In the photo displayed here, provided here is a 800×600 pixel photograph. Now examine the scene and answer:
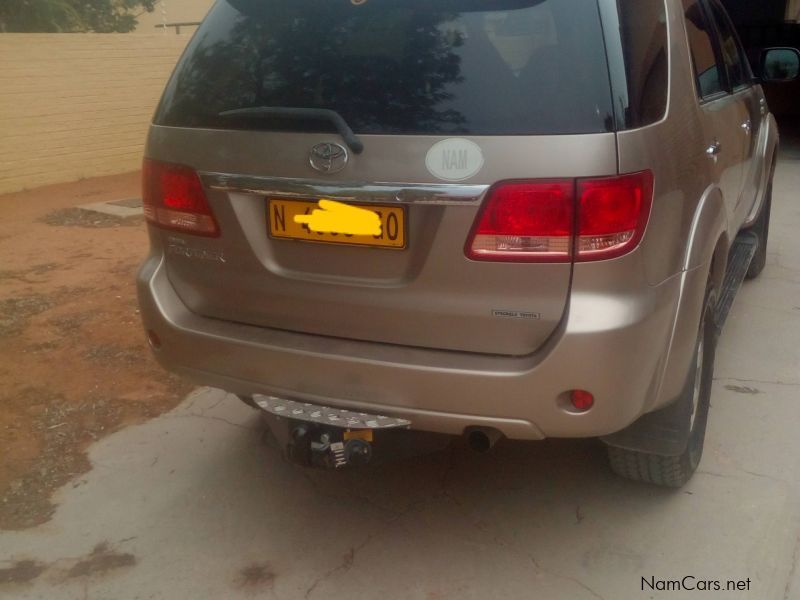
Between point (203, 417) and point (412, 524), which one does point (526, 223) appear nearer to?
point (412, 524)

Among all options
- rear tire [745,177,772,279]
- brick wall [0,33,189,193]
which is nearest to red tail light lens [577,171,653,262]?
rear tire [745,177,772,279]

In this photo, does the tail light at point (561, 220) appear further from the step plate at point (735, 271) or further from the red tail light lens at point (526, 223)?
the step plate at point (735, 271)

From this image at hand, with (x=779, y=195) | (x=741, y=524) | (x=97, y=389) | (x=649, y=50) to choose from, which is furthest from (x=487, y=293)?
(x=779, y=195)

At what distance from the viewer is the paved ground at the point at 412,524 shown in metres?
2.85

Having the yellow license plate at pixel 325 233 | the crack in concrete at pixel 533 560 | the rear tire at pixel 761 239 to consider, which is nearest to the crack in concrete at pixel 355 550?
the crack in concrete at pixel 533 560

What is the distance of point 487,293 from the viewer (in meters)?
2.44

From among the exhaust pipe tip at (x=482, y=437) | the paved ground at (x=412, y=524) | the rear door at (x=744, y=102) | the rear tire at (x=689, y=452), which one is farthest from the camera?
the rear door at (x=744, y=102)

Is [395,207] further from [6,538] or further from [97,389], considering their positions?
[97,389]

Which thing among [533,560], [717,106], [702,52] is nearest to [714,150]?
[717,106]

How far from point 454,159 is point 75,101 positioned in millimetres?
9588

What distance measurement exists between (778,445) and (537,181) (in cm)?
202

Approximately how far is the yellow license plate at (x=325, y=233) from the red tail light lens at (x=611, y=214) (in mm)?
520

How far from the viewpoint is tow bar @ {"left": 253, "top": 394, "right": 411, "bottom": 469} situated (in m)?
2.69

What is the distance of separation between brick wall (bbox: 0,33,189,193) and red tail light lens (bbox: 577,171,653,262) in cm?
916
